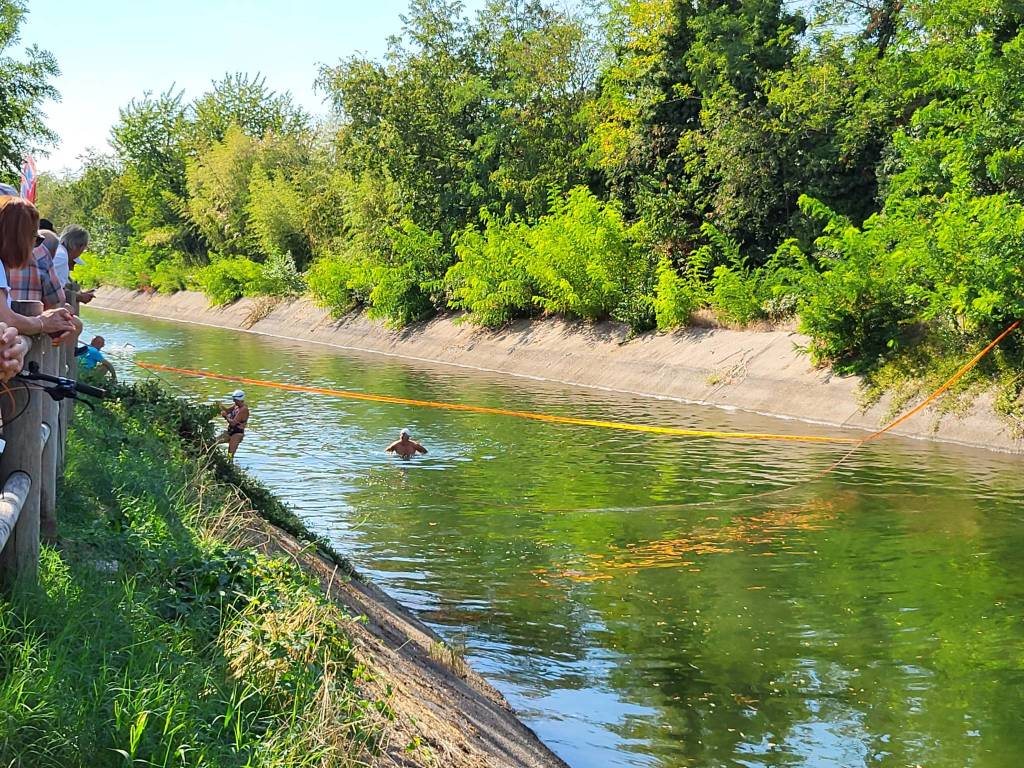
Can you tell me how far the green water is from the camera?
8461 millimetres

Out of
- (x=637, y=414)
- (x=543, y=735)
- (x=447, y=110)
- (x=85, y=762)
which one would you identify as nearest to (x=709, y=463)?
(x=637, y=414)

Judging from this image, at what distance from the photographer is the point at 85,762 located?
432 centimetres

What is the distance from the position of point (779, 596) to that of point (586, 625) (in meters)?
2.13

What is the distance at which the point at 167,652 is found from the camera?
543cm

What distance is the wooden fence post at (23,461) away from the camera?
17.5ft

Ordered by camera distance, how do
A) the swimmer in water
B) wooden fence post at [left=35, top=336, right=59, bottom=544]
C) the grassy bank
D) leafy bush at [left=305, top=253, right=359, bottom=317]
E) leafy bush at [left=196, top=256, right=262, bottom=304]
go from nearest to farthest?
the grassy bank, wooden fence post at [left=35, top=336, right=59, bottom=544], the swimmer in water, leafy bush at [left=305, top=253, right=359, bottom=317], leafy bush at [left=196, top=256, right=262, bottom=304]

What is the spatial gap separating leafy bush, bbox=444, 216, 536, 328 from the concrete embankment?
2.36ft

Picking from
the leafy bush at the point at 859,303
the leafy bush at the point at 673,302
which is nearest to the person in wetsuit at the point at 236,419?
the leafy bush at the point at 859,303

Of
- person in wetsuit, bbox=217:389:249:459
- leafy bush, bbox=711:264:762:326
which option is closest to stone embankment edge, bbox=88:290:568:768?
person in wetsuit, bbox=217:389:249:459

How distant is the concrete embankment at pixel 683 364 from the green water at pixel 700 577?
1097 millimetres

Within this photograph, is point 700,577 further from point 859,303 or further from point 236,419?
point 859,303

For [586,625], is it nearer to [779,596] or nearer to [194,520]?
[779,596]

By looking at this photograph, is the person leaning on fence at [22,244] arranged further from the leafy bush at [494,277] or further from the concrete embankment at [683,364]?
the leafy bush at [494,277]

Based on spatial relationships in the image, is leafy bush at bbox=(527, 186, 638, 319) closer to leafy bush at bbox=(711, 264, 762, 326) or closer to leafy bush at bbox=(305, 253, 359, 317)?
leafy bush at bbox=(711, 264, 762, 326)
